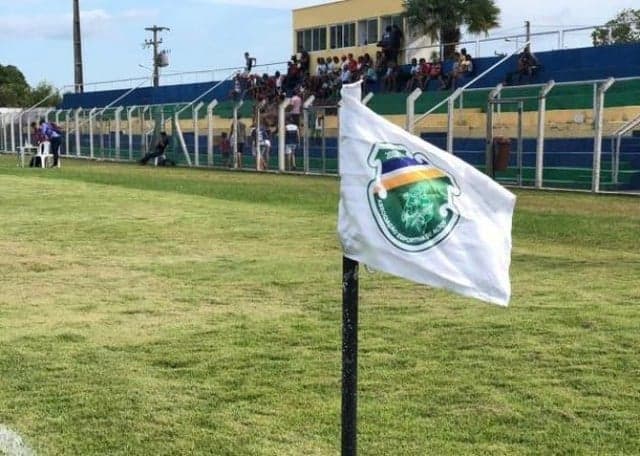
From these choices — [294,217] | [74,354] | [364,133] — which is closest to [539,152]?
[294,217]

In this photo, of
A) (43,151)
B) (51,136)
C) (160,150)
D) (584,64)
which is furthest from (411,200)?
(160,150)

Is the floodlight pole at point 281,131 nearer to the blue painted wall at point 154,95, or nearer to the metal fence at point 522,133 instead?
the metal fence at point 522,133

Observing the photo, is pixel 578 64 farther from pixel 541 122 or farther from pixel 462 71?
pixel 541 122

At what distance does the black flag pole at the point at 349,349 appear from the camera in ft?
10.6

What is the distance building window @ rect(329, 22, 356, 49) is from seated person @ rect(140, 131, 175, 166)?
18841 mm

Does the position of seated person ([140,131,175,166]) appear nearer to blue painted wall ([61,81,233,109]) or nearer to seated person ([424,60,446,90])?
blue painted wall ([61,81,233,109])

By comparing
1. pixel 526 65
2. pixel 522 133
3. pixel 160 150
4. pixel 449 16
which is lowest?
pixel 160 150

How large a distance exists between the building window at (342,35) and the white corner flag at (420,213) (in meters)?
47.4

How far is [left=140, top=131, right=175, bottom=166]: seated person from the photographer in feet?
107

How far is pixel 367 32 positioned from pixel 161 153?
19.6m

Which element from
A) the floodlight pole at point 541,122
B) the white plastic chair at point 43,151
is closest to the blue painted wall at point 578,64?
the floodlight pole at point 541,122

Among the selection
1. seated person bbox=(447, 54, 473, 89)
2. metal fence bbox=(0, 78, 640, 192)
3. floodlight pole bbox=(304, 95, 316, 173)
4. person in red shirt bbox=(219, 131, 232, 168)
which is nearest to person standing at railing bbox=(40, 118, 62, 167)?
person in red shirt bbox=(219, 131, 232, 168)

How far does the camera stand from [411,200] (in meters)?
3.02

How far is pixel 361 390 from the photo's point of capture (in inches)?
191
